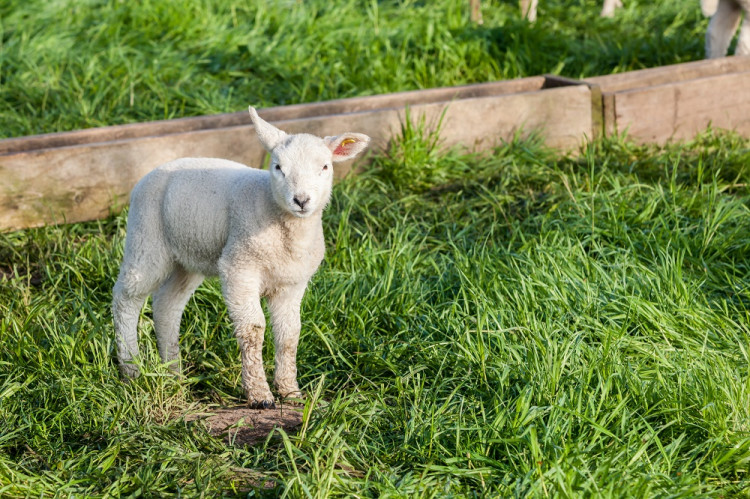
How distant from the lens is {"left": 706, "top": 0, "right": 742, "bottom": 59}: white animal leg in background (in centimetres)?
702

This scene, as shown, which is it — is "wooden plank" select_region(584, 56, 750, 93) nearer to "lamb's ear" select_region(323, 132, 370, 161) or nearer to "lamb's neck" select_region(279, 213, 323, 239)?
"lamb's ear" select_region(323, 132, 370, 161)

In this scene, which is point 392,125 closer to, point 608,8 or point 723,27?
point 723,27

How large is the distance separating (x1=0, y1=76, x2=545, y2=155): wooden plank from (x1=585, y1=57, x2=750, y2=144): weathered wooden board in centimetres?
71

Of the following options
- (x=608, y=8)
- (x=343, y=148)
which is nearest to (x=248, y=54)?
(x=608, y=8)

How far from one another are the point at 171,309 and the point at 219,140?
164cm

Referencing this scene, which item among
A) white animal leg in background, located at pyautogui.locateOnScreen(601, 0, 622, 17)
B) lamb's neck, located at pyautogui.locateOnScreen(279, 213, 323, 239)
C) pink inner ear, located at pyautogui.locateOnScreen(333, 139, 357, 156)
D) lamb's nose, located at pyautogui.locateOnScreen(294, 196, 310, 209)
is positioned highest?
pink inner ear, located at pyautogui.locateOnScreen(333, 139, 357, 156)

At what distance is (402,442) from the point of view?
10.4ft

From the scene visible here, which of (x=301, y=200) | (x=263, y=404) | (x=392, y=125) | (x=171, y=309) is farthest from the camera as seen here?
(x=392, y=125)

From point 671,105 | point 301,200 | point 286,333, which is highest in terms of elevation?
point 301,200

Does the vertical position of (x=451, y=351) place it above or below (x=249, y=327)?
below

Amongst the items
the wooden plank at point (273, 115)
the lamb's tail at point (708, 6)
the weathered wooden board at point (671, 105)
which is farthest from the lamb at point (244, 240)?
the lamb's tail at point (708, 6)

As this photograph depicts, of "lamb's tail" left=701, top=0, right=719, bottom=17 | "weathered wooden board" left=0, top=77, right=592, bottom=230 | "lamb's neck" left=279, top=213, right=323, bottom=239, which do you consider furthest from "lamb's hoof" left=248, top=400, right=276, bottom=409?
"lamb's tail" left=701, top=0, right=719, bottom=17

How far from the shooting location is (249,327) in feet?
11.3

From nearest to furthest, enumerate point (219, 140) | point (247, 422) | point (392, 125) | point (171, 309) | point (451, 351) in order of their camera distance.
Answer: point (247, 422) < point (451, 351) < point (171, 309) < point (219, 140) < point (392, 125)
